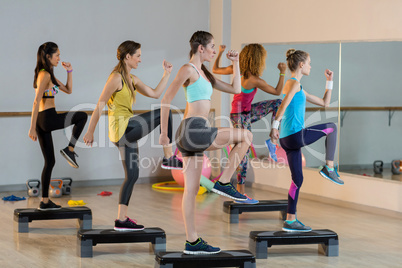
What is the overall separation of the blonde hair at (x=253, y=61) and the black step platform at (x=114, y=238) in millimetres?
2070

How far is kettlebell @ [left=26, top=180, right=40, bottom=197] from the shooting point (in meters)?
7.30

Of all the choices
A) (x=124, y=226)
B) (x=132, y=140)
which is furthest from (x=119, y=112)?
(x=124, y=226)

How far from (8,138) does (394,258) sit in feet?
15.9

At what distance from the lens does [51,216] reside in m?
5.56

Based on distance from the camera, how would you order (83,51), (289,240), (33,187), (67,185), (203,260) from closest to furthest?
1. (203,260)
2. (289,240)
3. (33,187)
4. (67,185)
5. (83,51)

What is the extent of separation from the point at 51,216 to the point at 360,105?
3598mm

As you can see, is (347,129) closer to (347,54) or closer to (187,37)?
(347,54)

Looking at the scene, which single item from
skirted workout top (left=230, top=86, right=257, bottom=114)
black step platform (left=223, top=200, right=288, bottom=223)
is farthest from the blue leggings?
skirted workout top (left=230, top=86, right=257, bottom=114)

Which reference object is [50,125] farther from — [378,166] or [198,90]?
[378,166]

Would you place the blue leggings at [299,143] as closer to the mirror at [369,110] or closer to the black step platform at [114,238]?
the black step platform at [114,238]

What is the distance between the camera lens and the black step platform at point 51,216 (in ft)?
18.0

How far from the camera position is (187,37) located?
862 centimetres

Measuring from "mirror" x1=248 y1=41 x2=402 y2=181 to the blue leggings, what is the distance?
1945 millimetres

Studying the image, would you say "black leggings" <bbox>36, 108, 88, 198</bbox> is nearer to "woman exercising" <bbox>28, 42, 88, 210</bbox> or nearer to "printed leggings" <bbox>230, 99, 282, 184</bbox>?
"woman exercising" <bbox>28, 42, 88, 210</bbox>
